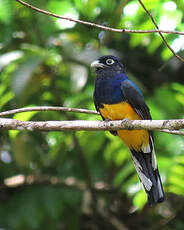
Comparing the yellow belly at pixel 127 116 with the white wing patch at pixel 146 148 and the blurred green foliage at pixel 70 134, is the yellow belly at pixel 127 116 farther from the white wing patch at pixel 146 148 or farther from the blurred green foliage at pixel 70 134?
the blurred green foliage at pixel 70 134

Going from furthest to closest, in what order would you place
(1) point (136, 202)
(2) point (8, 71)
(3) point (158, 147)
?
1. (2) point (8, 71)
2. (3) point (158, 147)
3. (1) point (136, 202)

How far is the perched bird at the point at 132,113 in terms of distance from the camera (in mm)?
4340

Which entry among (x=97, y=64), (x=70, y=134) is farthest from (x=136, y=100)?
(x=70, y=134)

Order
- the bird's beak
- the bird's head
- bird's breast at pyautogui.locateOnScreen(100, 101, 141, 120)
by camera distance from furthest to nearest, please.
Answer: the bird's head < the bird's beak < bird's breast at pyautogui.locateOnScreen(100, 101, 141, 120)

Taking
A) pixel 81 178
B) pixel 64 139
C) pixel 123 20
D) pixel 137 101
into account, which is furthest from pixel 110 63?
pixel 81 178

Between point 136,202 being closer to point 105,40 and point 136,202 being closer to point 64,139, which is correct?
point 64,139

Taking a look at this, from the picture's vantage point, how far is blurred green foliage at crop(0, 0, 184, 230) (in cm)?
465

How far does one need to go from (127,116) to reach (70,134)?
108 cm

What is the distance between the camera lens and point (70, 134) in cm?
527

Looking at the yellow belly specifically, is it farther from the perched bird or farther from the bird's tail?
the bird's tail

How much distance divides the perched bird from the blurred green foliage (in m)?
0.14

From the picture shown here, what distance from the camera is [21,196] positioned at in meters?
5.42

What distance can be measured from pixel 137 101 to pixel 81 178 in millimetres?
1653

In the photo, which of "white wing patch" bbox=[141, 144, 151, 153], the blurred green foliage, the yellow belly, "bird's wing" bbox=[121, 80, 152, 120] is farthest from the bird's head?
"white wing patch" bbox=[141, 144, 151, 153]
